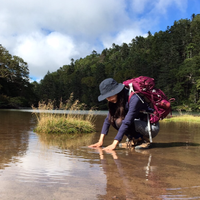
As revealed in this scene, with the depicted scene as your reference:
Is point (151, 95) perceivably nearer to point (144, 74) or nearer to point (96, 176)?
point (96, 176)

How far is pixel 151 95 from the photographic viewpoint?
359 centimetres

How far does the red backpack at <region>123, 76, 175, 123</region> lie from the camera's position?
11.6 feet

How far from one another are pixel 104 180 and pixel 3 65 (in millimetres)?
47417

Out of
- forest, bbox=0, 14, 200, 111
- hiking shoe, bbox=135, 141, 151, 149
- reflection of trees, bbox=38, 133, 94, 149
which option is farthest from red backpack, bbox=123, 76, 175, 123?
forest, bbox=0, 14, 200, 111

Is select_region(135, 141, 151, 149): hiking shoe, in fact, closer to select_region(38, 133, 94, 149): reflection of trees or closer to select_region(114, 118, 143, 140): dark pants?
select_region(114, 118, 143, 140): dark pants

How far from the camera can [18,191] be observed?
1.70 metres

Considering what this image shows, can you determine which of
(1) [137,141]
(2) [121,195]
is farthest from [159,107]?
(2) [121,195]

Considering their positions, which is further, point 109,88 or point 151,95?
point 151,95

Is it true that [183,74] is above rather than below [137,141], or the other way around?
above

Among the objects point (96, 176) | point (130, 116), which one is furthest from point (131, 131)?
point (96, 176)

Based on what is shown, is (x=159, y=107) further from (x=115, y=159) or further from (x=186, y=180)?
(x=186, y=180)

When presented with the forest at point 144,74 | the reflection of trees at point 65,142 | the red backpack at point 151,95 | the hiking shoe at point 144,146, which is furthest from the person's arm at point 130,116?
the forest at point 144,74

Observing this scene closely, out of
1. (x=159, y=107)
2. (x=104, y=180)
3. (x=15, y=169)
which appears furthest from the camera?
(x=159, y=107)

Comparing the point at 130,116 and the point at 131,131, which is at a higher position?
the point at 130,116
